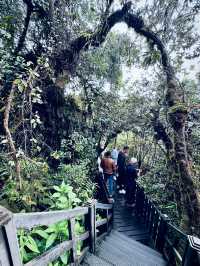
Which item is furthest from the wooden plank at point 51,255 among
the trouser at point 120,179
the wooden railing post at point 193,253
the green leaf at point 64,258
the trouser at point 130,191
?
the trouser at point 120,179

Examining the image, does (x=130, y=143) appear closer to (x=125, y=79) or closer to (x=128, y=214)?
(x=125, y=79)

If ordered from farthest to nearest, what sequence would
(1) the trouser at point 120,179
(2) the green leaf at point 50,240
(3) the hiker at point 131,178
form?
(1) the trouser at point 120,179
(3) the hiker at point 131,178
(2) the green leaf at point 50,240

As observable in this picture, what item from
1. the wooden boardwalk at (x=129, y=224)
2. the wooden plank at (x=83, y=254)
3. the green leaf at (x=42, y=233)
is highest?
the green leaf at (x=42, y=233)

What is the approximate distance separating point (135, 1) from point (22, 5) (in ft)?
10.2

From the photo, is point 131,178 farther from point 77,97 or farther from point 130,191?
point 77,97

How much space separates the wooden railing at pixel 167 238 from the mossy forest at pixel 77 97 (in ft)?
1.58

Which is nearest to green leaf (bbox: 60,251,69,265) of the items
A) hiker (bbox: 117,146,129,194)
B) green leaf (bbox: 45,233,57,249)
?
green leaf (bbox: 45,233,57,249)

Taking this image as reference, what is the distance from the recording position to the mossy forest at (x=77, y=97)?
4.54m

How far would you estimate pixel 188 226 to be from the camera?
224 inches

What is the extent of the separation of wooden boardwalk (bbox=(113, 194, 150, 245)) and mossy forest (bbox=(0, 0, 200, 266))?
44.1 inches

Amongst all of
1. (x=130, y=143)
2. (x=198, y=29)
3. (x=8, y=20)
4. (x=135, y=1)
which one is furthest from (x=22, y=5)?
(x=130, y=143)

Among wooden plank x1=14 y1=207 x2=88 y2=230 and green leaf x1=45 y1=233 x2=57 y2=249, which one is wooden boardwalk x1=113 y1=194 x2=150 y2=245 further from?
green leaf x1=45 y1=233 x2=57 y2=249

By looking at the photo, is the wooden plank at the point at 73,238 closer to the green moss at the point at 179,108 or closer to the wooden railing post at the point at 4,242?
the wooden railing post at the point at 4,242

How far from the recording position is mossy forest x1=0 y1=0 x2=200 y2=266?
4.54m
